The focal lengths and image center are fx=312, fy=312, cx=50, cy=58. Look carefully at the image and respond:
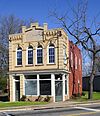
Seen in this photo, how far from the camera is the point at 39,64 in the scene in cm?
3609

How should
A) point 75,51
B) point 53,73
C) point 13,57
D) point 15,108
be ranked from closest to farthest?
point 15,108 < point 53,73 < point 13,57 < point 75,51

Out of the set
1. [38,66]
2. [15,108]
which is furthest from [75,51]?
[15,108]

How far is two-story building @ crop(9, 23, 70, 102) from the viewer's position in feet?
116

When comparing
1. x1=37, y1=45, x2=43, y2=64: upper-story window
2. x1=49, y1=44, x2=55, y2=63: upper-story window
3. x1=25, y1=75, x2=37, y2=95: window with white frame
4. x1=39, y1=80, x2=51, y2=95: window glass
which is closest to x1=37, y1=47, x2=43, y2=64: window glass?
x1=37, y1=45, x2=43, y2=64: upper-story window

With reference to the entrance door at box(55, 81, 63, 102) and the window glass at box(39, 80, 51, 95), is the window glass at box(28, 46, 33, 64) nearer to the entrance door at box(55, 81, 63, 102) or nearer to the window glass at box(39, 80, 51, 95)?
the window glass at box(39, 80, 51, 95)

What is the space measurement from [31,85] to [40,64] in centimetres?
271

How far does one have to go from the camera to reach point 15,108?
26.5m

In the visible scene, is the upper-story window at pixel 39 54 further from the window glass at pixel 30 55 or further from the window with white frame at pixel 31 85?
the window with white frame at pixel 31 85

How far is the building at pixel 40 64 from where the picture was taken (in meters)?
35.3

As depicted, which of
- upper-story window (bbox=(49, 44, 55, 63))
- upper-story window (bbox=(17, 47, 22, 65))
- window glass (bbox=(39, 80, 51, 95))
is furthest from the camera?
upper-story window (bbox=(17, 47, 22, 65))

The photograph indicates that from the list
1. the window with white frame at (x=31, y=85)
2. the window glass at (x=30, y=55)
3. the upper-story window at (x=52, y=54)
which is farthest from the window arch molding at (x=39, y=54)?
the window with white frame at (x=31, y=85)

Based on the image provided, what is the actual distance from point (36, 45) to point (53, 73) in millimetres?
3953

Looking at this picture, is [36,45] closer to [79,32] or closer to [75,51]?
[79,32]

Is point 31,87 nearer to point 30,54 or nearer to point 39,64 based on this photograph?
point 39,64
